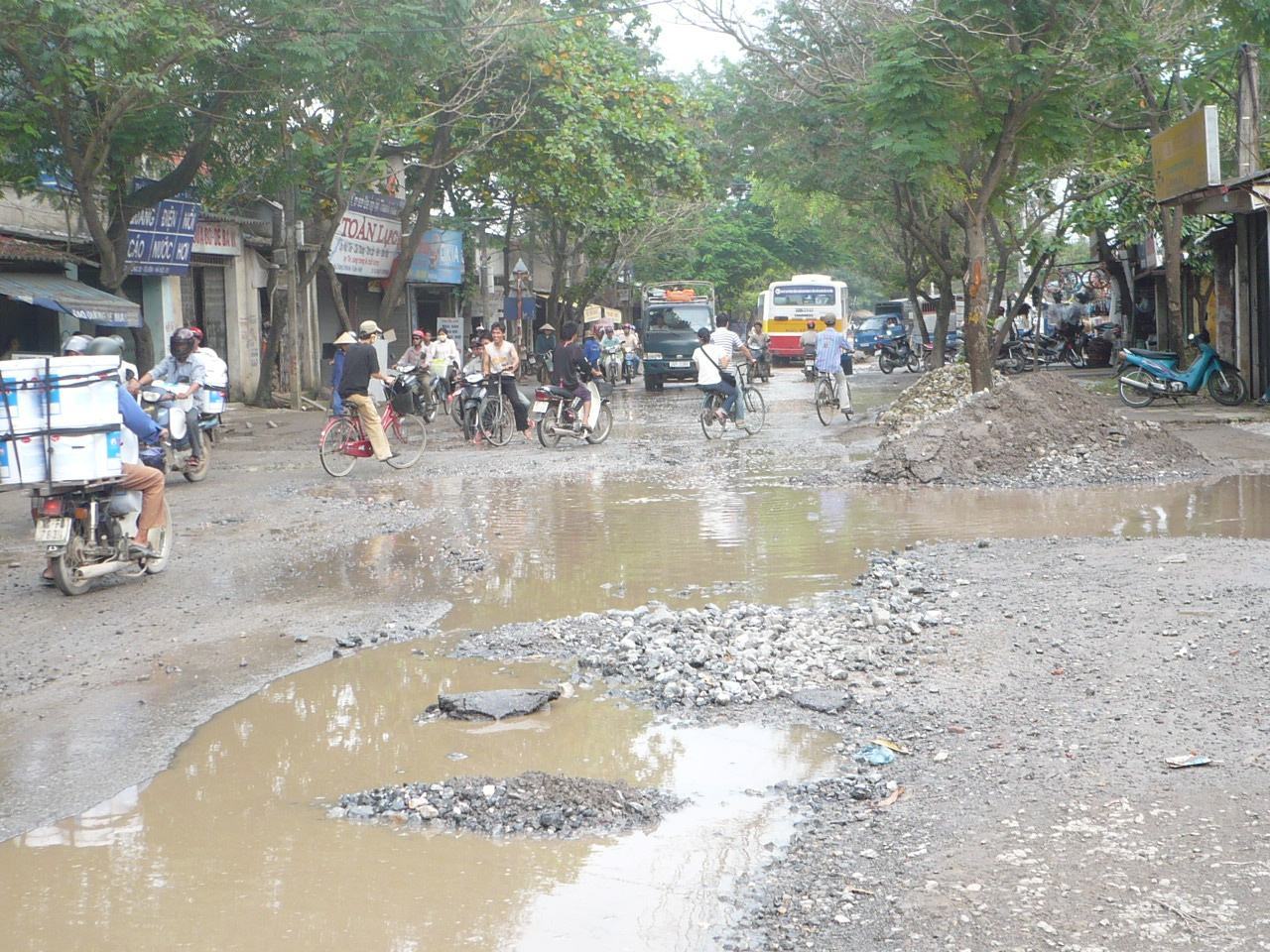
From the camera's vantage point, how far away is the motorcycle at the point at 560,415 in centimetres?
1784

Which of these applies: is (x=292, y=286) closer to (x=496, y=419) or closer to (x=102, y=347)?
(x=496, y=419)

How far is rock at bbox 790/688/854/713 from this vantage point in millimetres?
5594

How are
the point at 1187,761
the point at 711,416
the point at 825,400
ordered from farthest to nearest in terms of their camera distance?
the point at 825,400 → the point at 711,416 → the point at 1187,761

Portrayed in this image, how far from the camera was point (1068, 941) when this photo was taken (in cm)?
341

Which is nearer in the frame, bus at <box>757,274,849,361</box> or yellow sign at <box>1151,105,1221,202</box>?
yellow sign at <box>1151,105,1221,202</box>

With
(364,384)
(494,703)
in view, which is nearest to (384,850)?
(494,703)

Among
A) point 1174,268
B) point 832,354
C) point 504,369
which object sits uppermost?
point 1174,268

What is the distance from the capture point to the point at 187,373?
14.0 m

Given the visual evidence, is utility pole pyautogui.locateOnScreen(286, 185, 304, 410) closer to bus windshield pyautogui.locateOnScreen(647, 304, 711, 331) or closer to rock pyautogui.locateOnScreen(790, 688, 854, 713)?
bus windshield pyautogui.locateOnScreen(647, 304, 711, 331)

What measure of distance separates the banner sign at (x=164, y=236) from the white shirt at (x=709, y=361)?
370 inches

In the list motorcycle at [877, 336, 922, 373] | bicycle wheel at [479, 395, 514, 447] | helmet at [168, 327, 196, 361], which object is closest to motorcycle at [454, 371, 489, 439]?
bicycle wheel at [479, 395, 514, 447]

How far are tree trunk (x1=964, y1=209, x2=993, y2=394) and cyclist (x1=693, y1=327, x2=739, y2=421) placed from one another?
3174 millimetres

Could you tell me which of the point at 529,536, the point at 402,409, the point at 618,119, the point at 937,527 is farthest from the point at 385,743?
the point at 618,119

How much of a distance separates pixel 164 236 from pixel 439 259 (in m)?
13.8
